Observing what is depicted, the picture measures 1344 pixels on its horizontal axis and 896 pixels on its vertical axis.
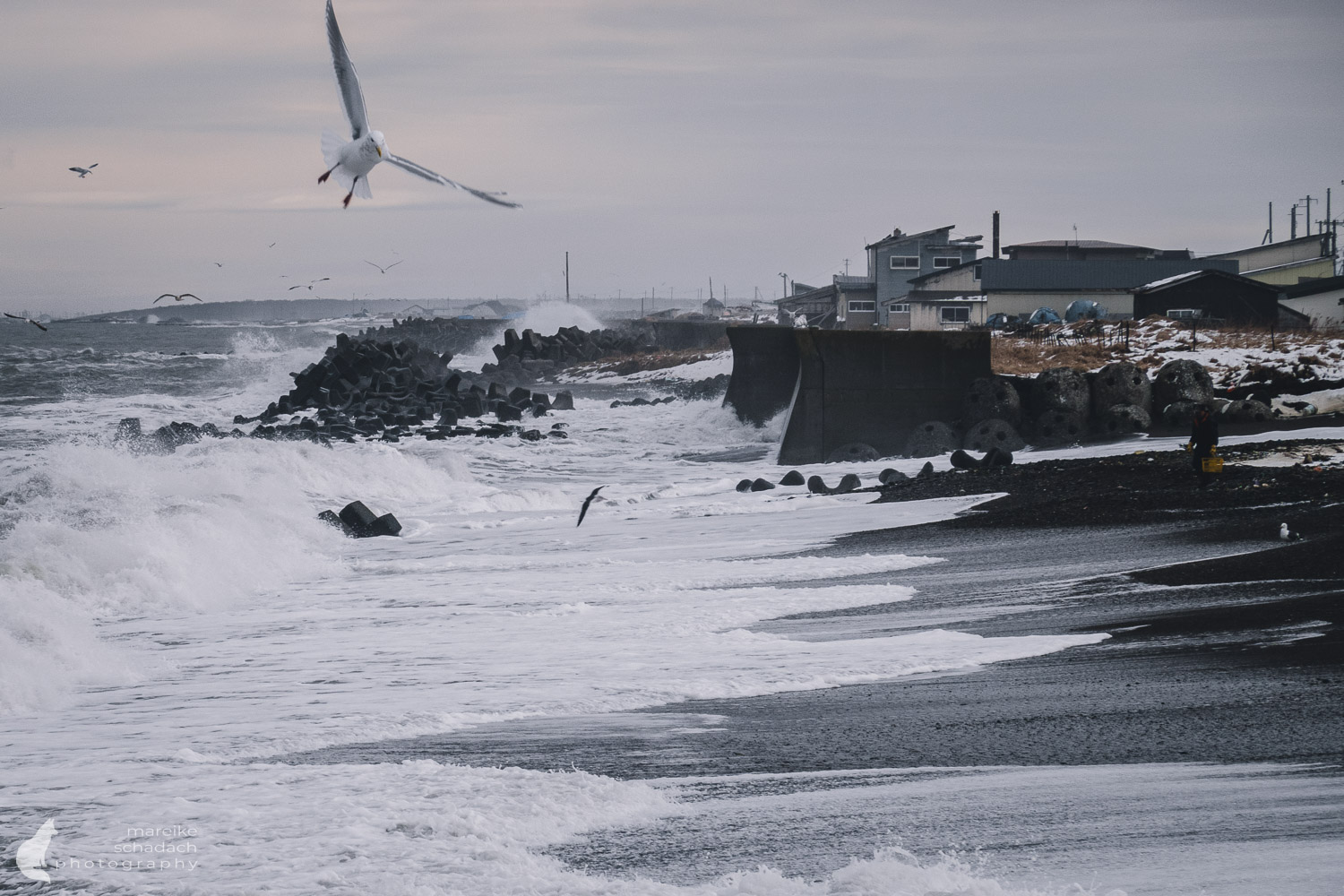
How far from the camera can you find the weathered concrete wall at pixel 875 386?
18.9m

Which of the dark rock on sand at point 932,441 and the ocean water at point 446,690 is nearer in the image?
the ocean water at point 446,690

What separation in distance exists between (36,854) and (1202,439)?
34.1ft

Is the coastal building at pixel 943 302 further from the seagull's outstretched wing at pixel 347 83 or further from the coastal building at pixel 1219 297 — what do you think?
the seagull's outstretched wing at pixel 347 83

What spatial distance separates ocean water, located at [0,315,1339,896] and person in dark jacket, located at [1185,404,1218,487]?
8.52 feet

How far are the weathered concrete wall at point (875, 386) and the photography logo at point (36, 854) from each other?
50.6 feet

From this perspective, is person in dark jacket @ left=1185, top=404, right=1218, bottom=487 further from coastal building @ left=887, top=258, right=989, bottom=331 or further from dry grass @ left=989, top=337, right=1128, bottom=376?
coastal building @ left=887, top=258, right=989, bottom=331

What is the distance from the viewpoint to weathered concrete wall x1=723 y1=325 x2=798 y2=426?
Result: 78.0 feet

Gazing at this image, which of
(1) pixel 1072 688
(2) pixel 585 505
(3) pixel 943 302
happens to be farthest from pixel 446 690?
(3) pixel 943 302

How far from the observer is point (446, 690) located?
615 centimetres

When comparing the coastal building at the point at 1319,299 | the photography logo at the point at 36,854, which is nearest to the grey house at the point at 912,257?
the coastal building at the point at 1319,299

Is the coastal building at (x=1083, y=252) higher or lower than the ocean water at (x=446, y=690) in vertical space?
higher

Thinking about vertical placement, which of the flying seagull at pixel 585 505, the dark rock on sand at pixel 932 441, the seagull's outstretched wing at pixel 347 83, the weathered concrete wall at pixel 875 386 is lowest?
the flying seagull at pixel 585 505

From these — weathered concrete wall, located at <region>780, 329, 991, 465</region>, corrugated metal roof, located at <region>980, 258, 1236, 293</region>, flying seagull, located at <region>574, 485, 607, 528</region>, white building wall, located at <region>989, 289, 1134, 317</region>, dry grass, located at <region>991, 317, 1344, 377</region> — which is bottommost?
flying seagull, located at <region>574, 485, 607, 528</region>

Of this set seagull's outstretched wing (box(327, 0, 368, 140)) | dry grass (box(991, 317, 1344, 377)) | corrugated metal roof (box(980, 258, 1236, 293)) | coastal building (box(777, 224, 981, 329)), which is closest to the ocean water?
seagull's outstretched wing (box(327, 0, 368, 140))
